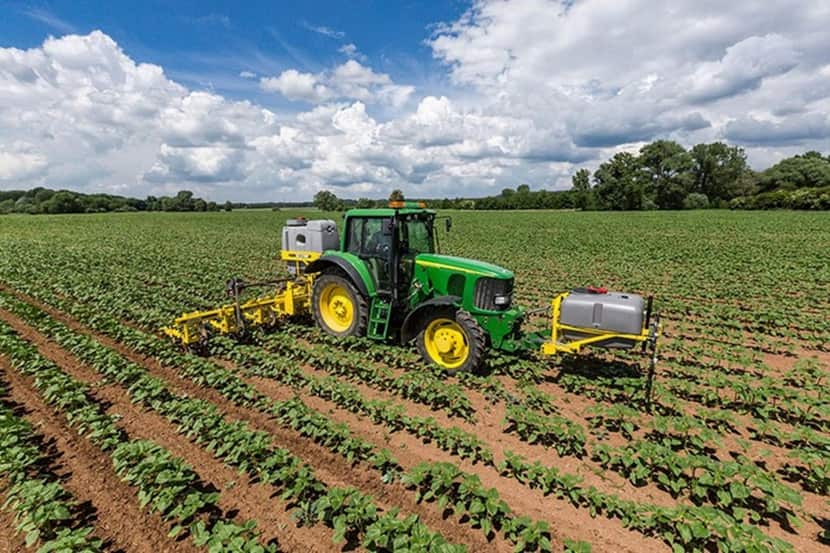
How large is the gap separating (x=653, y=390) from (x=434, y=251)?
4.27 m

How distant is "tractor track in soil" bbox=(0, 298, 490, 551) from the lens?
357 cm

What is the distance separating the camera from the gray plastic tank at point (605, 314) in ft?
18.6

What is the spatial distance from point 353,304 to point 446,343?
2233 millimetres

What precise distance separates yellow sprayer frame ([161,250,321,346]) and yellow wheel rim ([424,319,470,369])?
3.40 m

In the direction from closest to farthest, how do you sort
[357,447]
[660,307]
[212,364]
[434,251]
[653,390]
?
[357,447] → [653,390] → [212,364] → [434,251] → [660,307]

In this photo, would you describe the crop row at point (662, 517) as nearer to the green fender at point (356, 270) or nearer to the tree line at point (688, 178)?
the green fender at point (356, 270)

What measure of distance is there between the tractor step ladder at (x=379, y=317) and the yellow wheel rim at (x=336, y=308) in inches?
29.0

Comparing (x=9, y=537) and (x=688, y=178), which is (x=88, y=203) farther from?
(x=688, y=178)

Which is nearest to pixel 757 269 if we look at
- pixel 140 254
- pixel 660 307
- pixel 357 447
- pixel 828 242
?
pixel 660 307

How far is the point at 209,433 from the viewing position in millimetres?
4754

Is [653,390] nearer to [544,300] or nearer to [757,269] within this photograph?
[544,300]

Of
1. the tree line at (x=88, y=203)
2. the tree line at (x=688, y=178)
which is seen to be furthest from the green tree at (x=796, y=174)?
the tree line at (x=88, y=203)

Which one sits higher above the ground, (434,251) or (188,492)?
(434,251)

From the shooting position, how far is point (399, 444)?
487 centimetres
